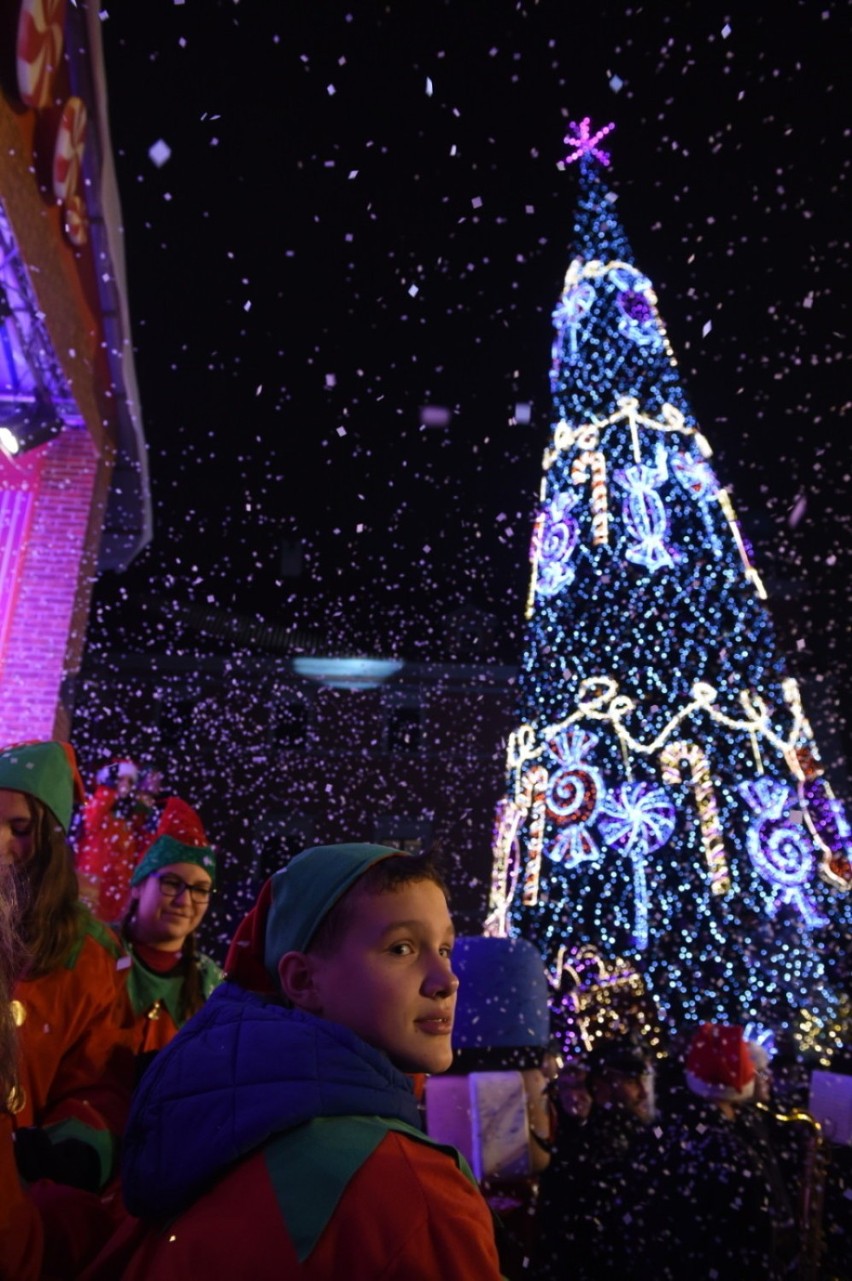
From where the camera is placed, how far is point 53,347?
18.9 feet

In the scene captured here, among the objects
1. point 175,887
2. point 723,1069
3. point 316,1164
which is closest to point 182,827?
point 175,887

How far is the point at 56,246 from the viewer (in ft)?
19.2

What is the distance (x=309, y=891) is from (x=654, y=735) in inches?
322

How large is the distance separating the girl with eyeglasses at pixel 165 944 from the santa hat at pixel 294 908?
3.42 ft

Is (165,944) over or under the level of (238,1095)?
over

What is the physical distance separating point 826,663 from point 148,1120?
22.1m

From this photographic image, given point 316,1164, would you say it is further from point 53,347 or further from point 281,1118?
point 53,347

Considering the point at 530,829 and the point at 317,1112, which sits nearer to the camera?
the point at 317,1112

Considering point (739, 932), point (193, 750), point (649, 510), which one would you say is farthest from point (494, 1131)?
point (193, 750)

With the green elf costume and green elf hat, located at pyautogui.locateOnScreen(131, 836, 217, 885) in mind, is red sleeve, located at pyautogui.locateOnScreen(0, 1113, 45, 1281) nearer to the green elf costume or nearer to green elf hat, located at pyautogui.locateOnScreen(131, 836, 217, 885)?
the green elf costume

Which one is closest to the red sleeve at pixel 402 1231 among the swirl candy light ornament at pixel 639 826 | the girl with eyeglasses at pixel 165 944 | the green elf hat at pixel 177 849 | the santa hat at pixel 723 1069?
the girl with eyeglasses at pixel 165 944

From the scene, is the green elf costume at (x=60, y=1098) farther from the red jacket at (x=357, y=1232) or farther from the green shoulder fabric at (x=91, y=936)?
the red jacket at (x=357, y=1232)

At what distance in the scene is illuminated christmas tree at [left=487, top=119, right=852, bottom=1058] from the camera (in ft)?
27.5

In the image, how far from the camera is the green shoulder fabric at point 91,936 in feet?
8.16
